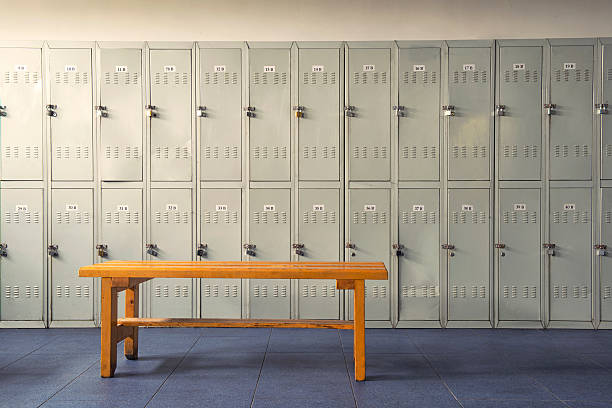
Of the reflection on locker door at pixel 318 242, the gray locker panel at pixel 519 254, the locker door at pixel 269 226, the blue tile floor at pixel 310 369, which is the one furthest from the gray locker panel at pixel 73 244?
the gray locker panel at pixel 519 254

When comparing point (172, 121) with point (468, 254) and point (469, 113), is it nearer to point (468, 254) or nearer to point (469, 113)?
point (469, 113)

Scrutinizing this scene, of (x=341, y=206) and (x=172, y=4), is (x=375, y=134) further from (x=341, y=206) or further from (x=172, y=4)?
(x=172, y=4)

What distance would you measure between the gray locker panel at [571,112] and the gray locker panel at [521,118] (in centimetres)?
14

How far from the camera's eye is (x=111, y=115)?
452 centimetres

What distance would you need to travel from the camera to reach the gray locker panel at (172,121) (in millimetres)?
4523

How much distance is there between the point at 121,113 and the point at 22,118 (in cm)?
98

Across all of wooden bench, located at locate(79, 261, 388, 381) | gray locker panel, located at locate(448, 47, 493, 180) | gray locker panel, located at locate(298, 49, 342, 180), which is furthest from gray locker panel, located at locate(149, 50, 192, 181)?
gray locker panel, located at locate(448, 47, 493, 180)

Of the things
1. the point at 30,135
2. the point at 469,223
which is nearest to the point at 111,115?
the point at 30,135

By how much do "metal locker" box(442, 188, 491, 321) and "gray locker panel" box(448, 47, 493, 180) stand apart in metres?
0.24

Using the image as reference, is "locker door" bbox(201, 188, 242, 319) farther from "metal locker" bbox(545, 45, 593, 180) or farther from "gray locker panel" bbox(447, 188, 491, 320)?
"metal locker" bbox(545, 45, 593, 180)

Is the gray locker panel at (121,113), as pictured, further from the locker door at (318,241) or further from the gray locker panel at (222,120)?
the locker door at (318,241)

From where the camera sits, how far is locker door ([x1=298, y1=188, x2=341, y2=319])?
4488 mm

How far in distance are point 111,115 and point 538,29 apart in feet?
14.9

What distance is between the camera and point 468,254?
4.49 meters
